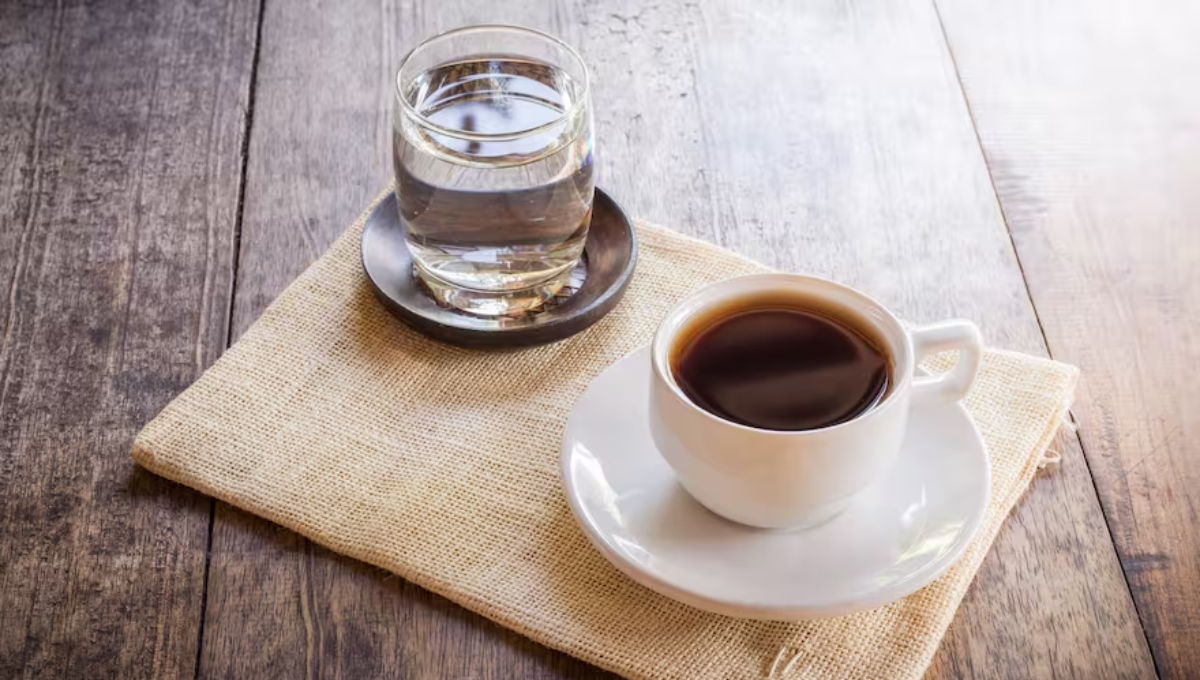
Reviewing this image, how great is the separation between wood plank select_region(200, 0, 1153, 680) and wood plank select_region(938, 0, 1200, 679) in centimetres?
2

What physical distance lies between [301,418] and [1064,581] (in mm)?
455

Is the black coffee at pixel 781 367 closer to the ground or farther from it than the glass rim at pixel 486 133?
closer to the ground

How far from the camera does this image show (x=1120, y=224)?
0.98 m

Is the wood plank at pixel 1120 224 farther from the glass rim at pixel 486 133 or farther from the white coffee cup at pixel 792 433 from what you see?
the glass rim at pixel 486 133

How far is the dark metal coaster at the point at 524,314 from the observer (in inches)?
33.3

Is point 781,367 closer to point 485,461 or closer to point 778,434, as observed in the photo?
point 778,434

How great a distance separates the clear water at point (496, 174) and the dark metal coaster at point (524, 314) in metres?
0.02

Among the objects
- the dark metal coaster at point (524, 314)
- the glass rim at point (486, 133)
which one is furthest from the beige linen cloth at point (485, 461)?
the glass rim at point (486, 133)

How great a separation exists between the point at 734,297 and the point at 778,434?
0.39 ft

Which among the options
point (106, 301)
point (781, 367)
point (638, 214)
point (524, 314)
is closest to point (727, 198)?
point (638, 214)

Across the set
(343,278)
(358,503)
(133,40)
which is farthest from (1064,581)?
(133,40)

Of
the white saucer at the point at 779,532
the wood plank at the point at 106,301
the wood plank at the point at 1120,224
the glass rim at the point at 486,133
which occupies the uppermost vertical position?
the glass rim at the point at 486,133

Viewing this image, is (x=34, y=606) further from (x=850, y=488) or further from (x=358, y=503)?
(x=850, y=488)

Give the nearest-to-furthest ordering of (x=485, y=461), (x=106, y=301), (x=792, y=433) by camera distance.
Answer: (x=792, y=433), (x=485, y=461), (x=106, y=301)
